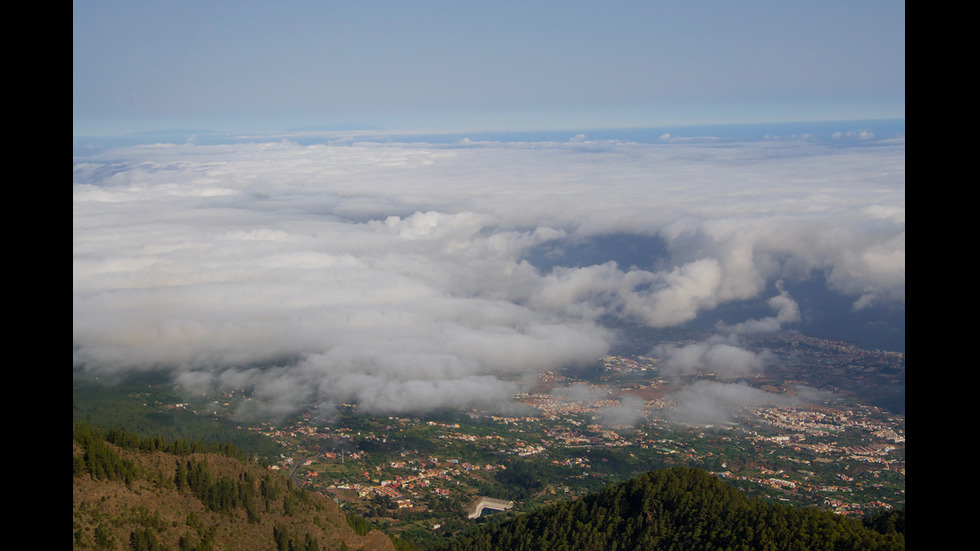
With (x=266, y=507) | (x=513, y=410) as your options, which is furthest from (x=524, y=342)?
(x=266, y=507)

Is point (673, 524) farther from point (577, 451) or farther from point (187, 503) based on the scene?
point (577, 451)

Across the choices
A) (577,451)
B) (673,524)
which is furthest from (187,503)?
(577,451)

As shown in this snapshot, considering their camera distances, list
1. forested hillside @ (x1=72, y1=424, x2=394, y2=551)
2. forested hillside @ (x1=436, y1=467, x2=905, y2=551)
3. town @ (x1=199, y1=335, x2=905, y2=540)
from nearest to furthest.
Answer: forested hillside @ (x1=72, y1=424, x2=394, y2=551) < forested hillside @ (x1=436, y1=467, x2=905, y2=551) < town @ (x1=199, y1=335, x2=905, y2=540)

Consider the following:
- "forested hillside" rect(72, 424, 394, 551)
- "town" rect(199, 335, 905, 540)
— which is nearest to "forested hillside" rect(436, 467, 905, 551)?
"forested hillside" rect(72, 424, 394, 551)

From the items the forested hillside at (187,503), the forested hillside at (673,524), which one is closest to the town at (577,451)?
the forested hillside at (673,524)

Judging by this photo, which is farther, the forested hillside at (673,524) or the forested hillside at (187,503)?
the forested hillside at (673,524)

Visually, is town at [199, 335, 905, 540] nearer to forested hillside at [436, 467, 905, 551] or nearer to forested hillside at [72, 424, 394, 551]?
forested hillside at [436, 467, 905, 551]

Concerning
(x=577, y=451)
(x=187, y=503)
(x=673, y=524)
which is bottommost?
(x=577, y=451)

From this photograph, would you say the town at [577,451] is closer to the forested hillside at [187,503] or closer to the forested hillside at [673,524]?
the forested hillside at [673,524]
